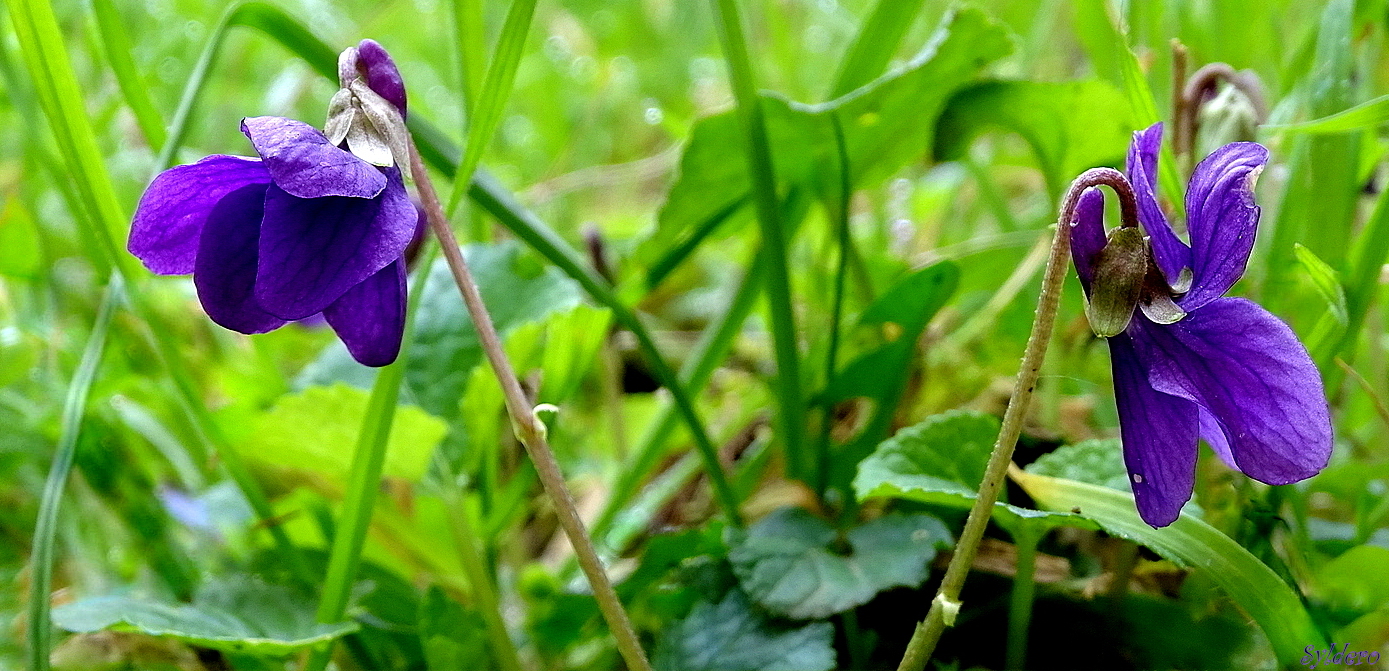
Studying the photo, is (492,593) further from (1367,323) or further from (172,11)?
(172,11)

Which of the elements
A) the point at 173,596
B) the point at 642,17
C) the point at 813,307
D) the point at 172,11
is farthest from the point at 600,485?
the point at 642,17

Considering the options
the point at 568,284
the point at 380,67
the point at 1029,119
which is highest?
the point at 380,67

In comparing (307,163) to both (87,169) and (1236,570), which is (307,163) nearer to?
(87,169)

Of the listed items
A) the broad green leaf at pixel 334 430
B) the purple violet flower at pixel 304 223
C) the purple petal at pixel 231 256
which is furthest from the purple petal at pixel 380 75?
the broad green leaf at pixel 334 430

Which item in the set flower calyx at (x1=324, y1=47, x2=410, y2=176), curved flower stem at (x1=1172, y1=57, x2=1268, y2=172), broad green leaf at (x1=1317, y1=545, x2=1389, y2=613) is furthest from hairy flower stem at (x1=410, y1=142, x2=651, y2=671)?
curved flower stem at (x1=1172, y1=57, x2=1268, y2=172)

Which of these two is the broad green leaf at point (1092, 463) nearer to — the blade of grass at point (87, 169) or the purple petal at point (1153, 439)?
the purple petal at point (1153, 439)
